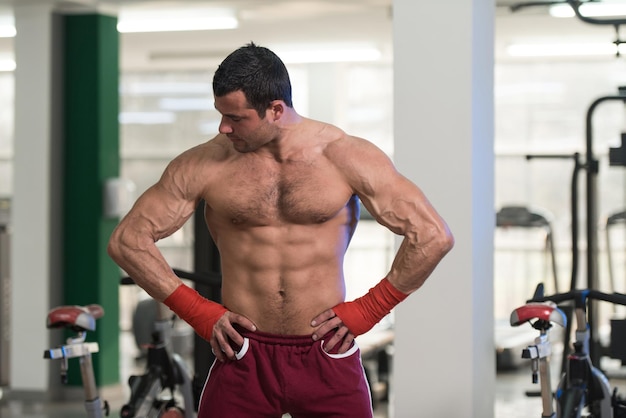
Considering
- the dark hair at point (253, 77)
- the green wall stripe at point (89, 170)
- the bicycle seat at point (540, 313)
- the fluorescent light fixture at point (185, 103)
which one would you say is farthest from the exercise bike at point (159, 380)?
the fluorescent light fixture at point (185, 103)

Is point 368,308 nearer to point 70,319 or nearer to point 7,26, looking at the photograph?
point 70,319

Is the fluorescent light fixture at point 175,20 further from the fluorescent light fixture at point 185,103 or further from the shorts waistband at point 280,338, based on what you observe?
the shorts waistband at point 280,338

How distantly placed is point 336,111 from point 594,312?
4.15 metres

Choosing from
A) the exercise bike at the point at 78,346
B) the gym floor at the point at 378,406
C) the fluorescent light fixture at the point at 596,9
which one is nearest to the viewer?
the exercise bike at the point at 78,346

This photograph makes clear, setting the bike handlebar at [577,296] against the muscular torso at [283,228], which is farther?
the bike handlebar at [577,296]

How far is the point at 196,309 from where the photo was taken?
2955 mm

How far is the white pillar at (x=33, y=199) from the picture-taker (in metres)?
7.11

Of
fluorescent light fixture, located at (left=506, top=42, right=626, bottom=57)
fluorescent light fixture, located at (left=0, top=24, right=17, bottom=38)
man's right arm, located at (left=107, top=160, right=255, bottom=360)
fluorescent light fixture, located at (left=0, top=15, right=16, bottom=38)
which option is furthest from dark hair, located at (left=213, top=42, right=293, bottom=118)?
fluorescent light fixture, located at (left=506, top=42, right=626, bottom=57)

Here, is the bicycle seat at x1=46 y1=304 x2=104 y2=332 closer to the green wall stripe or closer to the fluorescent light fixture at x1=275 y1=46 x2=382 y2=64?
the green wall stripe

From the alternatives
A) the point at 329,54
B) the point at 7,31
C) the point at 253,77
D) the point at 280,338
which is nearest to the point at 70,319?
the point at 280,338

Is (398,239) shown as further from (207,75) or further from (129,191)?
(207,75)

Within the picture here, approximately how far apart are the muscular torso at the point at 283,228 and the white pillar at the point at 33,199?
4.39 metres

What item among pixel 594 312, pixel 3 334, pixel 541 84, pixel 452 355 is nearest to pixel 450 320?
pixel 452 355

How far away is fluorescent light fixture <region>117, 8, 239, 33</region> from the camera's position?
758cm
